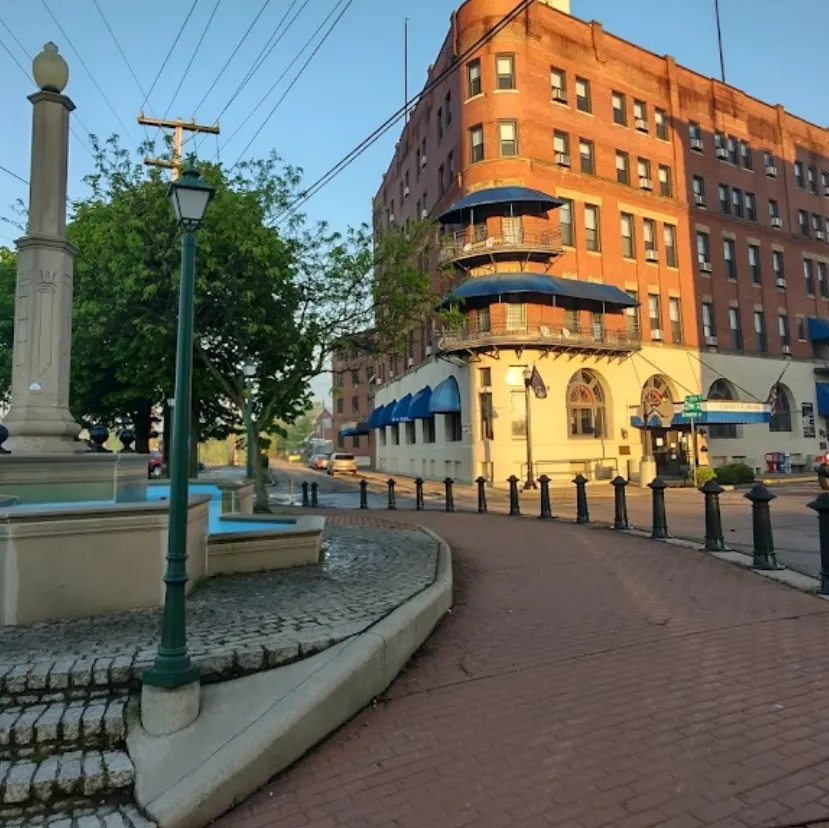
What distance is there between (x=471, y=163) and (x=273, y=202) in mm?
17979

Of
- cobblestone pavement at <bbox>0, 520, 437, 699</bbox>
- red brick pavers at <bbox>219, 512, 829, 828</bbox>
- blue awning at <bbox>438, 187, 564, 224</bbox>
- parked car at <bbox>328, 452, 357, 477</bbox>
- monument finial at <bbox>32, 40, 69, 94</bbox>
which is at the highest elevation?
blue awning at <bbox>438, 187, 564, 224</bbox>

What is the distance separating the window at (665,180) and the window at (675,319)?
5984 millimetres

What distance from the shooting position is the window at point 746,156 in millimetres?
39156

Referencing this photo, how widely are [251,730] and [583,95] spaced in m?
35.4

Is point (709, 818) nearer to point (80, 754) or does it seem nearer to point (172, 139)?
point (80, 754)

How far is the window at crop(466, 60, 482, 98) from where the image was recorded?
3064 centimetres

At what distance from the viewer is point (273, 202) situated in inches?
590

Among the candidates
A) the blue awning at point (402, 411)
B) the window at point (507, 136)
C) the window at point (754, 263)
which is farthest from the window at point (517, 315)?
the window at point (754, 263)

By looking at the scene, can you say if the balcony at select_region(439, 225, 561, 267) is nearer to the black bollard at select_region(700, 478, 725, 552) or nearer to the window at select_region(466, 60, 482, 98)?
the window at select_region(466, 60, 482, 98)

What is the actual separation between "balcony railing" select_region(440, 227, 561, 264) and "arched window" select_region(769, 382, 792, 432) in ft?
61.7

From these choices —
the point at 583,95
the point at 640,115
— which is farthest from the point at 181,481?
the point at 640,115

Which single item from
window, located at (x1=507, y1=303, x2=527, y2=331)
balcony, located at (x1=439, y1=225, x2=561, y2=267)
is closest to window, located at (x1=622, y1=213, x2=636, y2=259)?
balcony, located at (x1=439, y1=225, x2=561, y2=267)

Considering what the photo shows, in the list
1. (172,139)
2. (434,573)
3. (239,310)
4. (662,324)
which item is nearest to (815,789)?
(434,573)

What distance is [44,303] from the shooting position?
752 centimetres
